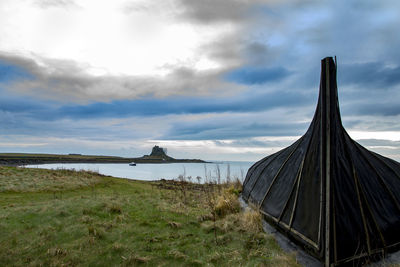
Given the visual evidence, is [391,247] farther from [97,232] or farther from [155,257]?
[97,232]

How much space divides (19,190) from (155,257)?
15573 mm

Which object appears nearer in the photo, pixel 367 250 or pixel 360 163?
pixel 367 250

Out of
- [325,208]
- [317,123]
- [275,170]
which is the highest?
[317,123]

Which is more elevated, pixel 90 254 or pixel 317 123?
pixel 317 123

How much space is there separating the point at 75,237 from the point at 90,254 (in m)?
1.33

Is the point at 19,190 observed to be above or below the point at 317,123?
below

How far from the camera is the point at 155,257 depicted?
549 cm

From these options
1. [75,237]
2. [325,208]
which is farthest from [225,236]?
[75,237]

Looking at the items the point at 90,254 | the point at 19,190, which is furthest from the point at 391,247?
the point at 19,190

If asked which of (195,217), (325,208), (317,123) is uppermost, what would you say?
(317,123)

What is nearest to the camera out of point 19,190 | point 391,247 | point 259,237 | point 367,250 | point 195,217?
point 367,250

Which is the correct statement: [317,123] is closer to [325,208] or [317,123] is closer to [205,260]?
[325,208]

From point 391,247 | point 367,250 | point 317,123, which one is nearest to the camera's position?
point 367,250

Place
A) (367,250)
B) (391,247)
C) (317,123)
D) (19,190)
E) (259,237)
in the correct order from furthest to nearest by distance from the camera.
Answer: (19,190) < (317,123) < (259,237) < (391,247) < (367,250)
